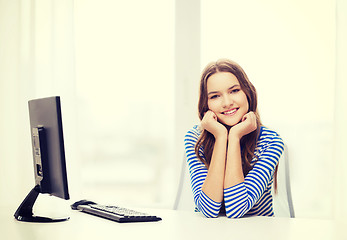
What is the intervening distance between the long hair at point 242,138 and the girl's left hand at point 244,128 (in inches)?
3.5

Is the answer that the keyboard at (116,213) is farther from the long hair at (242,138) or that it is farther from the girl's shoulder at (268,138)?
the girl's shoulder at (268,138)

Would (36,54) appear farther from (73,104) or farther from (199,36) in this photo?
(199,36)

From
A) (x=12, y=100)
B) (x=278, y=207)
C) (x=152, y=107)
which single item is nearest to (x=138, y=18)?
(x=152, y=107)

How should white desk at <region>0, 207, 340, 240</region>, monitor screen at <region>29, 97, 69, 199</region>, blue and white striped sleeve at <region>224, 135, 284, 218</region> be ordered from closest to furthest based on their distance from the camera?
white desk at <region>0, 207, 340, 240</region>, monitor screen at <region>29, 97, 69, 199</region>, blue and white striped sleeve at <region>224, 135, 284, 218</region>

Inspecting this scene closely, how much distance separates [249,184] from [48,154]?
742mm

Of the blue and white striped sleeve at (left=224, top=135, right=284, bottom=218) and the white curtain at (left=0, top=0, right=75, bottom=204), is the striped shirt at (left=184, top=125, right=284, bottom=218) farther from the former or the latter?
the white curtain at (left=0, top=0, right=75, bottom=204)

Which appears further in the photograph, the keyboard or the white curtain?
the white curtain

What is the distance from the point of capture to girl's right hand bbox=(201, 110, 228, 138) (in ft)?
5.58

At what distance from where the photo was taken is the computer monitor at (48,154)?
1.41 meters

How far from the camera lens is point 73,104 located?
2.81 meters

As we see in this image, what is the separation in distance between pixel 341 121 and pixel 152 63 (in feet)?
3.99

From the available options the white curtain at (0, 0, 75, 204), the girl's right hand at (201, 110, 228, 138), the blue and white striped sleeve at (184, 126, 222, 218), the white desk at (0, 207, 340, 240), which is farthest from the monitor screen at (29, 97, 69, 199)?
the white curtain at (0, 0, 75, 204)

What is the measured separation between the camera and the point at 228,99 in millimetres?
1763

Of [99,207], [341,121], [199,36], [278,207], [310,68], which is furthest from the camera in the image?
[199,36]
